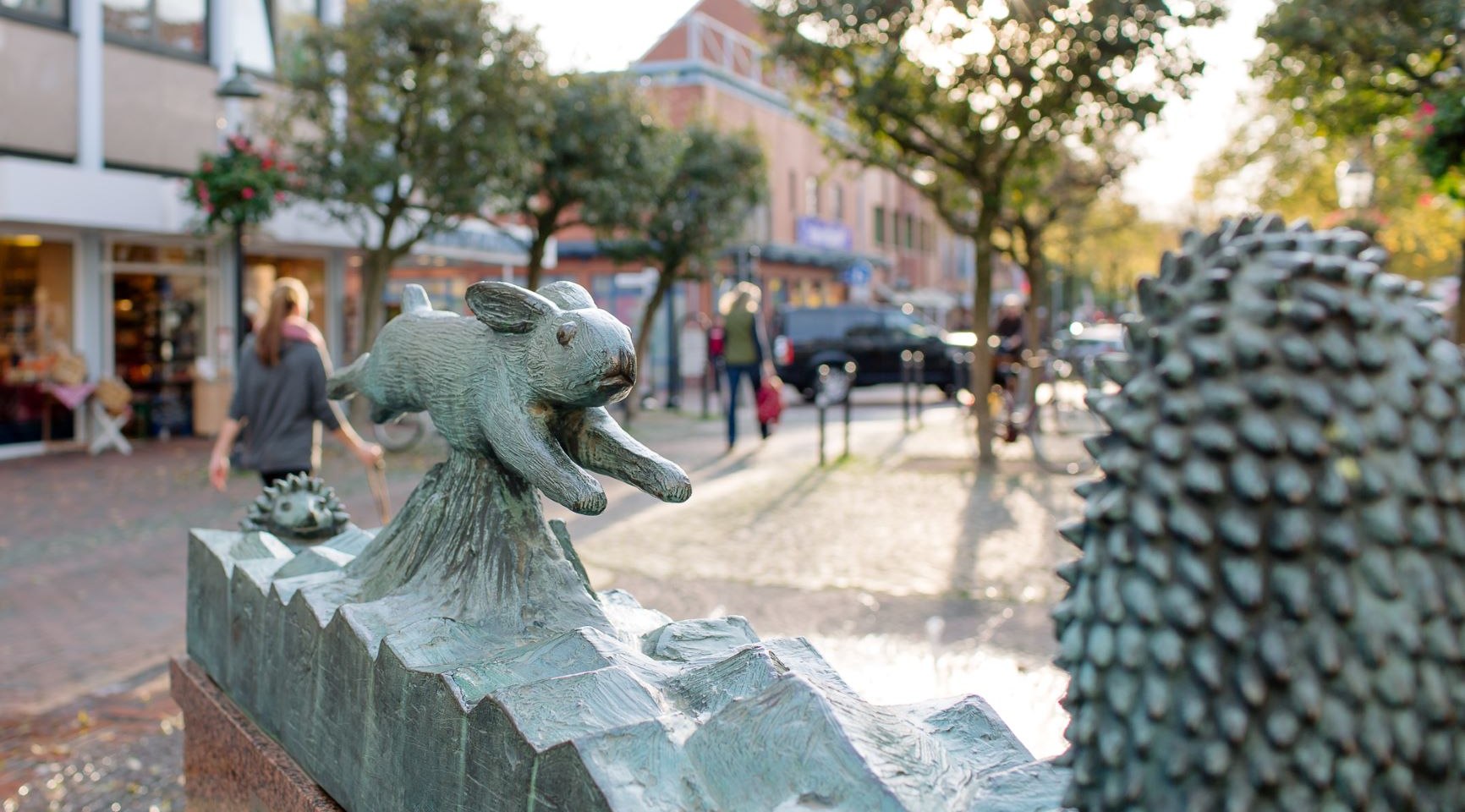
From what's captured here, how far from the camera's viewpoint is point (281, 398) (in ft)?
19.3

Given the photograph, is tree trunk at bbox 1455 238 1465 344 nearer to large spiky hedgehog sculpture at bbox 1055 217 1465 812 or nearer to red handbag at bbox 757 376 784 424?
red handbag at bbox 757 376 784 424

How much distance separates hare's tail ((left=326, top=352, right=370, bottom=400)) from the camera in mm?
2325

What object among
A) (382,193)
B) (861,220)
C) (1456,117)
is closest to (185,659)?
(1456,117)

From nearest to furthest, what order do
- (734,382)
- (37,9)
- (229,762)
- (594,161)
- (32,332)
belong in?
(229,762)
(734,382)
(37,9)
(32,332)
(594,161)

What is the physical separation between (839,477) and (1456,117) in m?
5.82

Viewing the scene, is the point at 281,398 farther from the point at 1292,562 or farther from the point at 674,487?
the point at 1292,562

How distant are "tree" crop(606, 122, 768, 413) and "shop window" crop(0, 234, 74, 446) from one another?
824 centimetres

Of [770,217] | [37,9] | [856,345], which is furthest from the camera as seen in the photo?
[770,217]

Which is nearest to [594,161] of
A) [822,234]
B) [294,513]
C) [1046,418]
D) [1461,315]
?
[1046,418]

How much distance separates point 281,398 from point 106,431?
34.0ft

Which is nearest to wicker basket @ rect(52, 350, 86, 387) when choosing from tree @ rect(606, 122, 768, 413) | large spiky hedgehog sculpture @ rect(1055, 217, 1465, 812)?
tree @ rect(606, 122, 768, 413)

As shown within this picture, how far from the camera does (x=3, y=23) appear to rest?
13516mm

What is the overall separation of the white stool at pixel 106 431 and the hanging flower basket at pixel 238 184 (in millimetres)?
3318

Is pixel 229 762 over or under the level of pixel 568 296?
under
